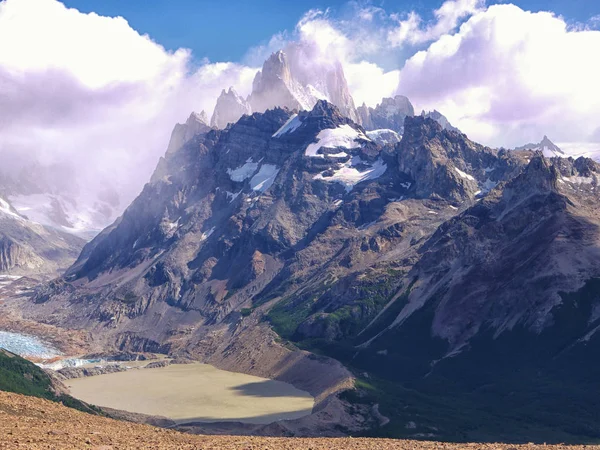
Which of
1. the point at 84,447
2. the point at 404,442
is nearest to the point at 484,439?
the point at 404,442

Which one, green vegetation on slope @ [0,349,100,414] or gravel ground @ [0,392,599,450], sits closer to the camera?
gravel ground @ [0,392,599,450]

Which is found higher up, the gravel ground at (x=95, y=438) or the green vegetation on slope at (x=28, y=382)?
the gravel ground at (x=95, y=438)

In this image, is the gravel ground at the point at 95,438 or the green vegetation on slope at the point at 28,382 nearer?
the gravel ground at the point at 95,438

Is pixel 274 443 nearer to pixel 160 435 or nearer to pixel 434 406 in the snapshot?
pixel 160 435

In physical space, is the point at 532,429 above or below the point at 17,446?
above

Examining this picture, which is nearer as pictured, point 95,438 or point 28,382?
point 95,438

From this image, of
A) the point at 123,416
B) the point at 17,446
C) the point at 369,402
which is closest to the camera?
the point at 17,446

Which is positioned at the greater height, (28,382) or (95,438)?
(95,438)

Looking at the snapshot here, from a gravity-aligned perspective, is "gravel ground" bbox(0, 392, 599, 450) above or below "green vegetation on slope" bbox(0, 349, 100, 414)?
above
